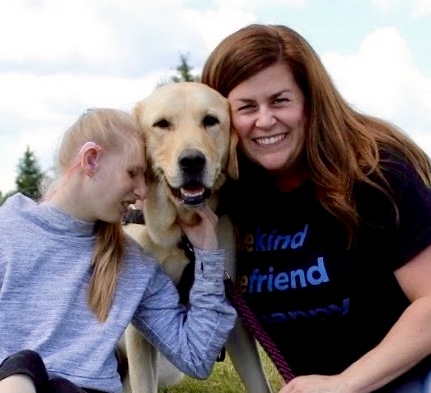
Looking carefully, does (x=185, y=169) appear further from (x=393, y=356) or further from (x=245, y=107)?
(x=393, y=356)

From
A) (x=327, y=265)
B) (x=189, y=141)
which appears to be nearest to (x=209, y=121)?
(x=189, y=141)

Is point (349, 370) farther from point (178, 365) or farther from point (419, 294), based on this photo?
point (178, 365)

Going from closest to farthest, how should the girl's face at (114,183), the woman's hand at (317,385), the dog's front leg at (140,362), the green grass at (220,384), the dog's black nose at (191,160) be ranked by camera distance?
the woman's hand at (317,385)
the girl's face at (114,183)
the dog's black nose at (191,160)
the dog's front leg at (140,362)
the green grass at (220,384)

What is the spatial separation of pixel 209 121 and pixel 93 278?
29.8 inches

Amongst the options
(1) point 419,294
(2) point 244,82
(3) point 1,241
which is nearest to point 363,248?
(1) point 419,294

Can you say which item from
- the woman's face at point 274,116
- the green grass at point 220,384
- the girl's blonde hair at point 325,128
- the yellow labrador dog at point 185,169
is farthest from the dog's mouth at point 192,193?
the green grass at point 220,384

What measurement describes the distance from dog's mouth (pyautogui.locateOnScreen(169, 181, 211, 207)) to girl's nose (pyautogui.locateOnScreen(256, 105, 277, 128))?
1.08ft

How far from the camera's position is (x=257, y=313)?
10.4ft

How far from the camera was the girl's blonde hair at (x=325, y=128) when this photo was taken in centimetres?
288

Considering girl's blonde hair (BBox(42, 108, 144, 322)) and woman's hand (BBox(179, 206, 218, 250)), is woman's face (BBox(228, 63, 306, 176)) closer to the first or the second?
woman's hand (BBox(179, 206, 218, 250))

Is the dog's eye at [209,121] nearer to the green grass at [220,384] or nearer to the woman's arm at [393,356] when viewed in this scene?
the woman's arm at [393,356]

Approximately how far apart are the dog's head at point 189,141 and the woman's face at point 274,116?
14 centimetres

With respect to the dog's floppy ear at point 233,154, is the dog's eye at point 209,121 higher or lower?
higher

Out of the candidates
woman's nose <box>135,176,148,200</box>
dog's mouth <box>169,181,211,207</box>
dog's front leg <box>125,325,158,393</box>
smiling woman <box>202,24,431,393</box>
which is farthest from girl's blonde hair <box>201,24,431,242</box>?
dog's front leg <box>125,325,158,393</box>
